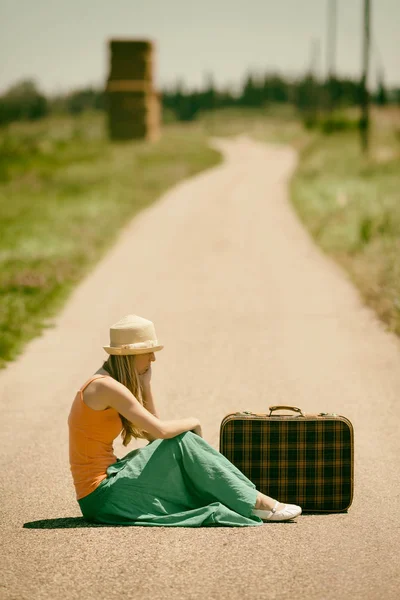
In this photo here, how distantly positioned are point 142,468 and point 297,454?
35.8 inches

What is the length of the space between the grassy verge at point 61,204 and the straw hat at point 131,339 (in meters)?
4.43

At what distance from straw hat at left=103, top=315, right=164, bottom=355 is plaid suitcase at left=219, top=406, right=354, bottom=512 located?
2.15 ft

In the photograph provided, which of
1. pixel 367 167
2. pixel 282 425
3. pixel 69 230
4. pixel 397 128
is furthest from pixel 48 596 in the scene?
pixel 397 128

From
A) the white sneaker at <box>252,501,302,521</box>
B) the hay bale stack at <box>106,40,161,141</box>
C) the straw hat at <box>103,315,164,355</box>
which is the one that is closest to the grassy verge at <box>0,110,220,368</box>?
the hay bale stack at <box>106,40,161,141</box>

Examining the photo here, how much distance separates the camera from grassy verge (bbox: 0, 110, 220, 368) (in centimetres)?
1216

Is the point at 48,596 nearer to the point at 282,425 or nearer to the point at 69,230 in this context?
the point at 282,425

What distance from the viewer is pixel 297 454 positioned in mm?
5207

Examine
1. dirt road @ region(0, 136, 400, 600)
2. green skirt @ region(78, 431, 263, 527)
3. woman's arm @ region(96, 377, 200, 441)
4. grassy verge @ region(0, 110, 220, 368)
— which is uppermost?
woman's arm @ region(96, 377, 200, 441)

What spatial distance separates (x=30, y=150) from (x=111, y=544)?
1578 inches

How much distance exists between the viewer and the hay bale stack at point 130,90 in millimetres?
45594

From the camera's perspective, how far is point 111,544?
4559 millimetres

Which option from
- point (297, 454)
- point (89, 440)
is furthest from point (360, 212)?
point (89, 440)

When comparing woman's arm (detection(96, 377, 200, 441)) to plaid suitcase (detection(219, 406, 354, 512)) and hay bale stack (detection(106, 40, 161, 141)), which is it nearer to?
plaid suitcase (detection(219, 406, 354, 512))

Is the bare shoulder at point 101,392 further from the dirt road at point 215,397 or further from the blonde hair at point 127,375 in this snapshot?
the dirt road at point 215,397
